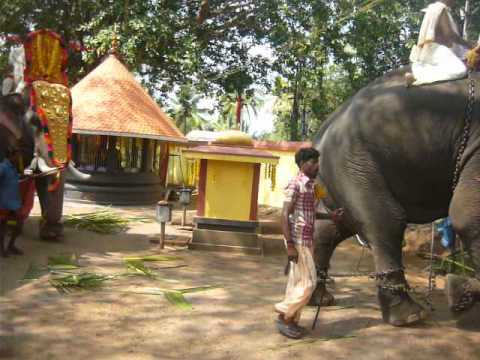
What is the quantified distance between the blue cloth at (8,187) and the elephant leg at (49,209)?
3.13ft

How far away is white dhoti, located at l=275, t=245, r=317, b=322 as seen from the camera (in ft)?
11.9

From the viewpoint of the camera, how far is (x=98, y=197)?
11750 mm

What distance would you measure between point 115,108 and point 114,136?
71cm

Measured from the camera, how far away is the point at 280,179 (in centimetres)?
1452

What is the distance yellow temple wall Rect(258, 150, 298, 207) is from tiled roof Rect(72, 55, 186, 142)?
3182mm

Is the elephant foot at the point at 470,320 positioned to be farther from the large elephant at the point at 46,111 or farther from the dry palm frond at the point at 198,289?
the large elephant at the point at 46,111

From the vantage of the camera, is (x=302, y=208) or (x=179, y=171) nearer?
(x=302, y=208)

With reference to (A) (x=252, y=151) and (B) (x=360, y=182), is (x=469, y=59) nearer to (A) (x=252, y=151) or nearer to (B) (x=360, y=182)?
(B) (x=360, y=182)

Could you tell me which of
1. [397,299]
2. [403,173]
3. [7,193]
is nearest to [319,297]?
[397,299]

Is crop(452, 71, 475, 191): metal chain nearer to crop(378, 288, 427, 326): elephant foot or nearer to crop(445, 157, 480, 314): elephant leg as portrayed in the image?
crop(445, 157, 480, 314): elephant leg

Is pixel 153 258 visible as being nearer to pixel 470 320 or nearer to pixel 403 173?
pixel 403 173

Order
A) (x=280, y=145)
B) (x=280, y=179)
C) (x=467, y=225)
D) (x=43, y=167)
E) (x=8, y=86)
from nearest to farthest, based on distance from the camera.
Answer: (x=467, y=225) < (x=43, y=167) < (x=8, y=86) < (x=280, y=145) < (x=280, y=179)

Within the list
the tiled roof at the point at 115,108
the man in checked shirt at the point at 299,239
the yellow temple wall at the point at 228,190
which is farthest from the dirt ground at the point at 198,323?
the tiled roof at the point at 115,108

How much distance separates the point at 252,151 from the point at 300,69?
7.38m
